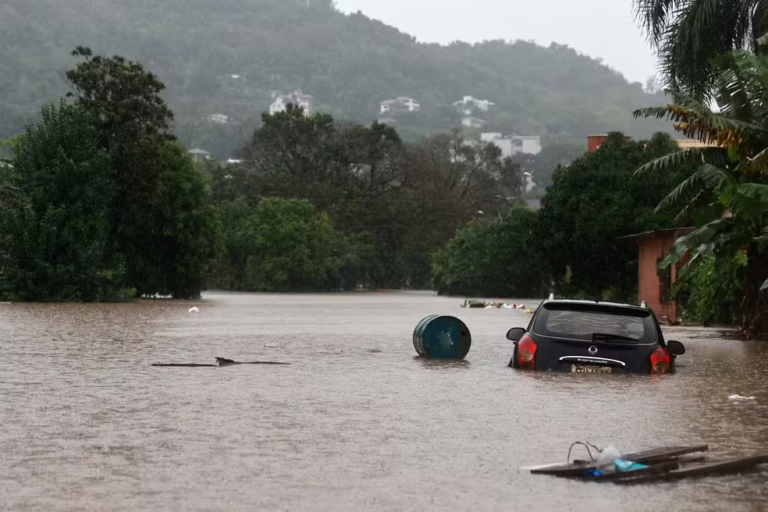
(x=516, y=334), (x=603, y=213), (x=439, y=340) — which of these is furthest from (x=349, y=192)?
(x=516, y=334)

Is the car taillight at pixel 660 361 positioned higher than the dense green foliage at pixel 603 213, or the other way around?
the dense green foliage at pixel 603 213

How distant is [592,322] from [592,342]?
92 centimetres

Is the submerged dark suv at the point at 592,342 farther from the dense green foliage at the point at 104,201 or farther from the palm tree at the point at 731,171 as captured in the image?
the dense green foliage at the point at 104,201

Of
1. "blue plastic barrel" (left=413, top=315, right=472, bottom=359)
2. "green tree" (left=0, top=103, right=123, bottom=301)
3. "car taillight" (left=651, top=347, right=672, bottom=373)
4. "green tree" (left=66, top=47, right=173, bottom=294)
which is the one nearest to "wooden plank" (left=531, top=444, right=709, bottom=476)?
"car taillight" (left=651, top=347, right=672, bottom=373)

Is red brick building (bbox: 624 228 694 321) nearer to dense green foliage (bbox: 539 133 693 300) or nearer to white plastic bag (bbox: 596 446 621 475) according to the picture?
dense green foliage (bbox: 539 133 693 300)

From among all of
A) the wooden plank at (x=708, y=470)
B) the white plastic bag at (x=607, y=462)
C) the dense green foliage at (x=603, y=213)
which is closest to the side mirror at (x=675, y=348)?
the wooden plank at (x=708, y=470)

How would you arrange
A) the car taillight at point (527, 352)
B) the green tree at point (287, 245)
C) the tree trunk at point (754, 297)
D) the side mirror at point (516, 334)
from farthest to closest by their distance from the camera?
1. the green tree at point (287, 245)
2. the tree trunk at point (754, 297)
3. the side mirror at point (516, 334)
4. the car taillight at point (527, 352)

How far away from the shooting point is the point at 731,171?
30203 mm

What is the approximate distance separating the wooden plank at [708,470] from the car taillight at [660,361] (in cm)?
834

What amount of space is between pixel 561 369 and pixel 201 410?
6.33 m

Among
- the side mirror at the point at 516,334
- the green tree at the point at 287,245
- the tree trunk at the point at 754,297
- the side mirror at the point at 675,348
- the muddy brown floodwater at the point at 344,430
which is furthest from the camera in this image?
the green tree at the point at 287,245

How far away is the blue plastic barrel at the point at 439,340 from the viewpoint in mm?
22969

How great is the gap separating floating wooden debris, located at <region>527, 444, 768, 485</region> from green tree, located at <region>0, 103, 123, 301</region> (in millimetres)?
52611

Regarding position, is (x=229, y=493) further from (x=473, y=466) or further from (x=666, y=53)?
(x=666, y=53)
